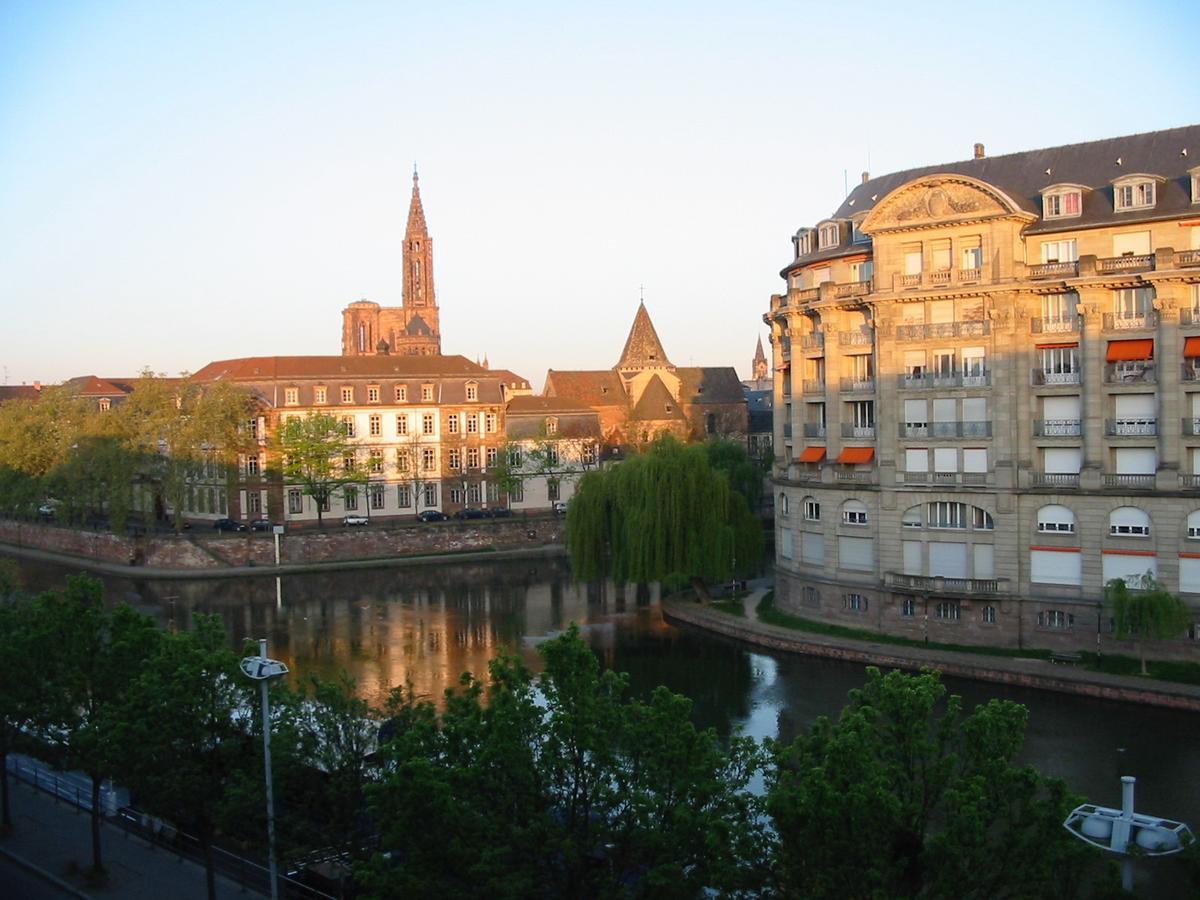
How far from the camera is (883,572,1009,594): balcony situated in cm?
3953

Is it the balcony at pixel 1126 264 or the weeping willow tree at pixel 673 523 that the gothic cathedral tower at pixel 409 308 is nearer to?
the weeping willow tree at pixel 673 523

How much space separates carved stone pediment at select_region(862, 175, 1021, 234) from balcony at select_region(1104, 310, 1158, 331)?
4.72m

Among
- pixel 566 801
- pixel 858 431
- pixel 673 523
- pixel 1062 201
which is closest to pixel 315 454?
pixel 673 523

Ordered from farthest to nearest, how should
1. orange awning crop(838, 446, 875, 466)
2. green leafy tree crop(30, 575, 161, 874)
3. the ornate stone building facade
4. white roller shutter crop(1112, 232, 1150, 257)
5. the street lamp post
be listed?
the ornate stone building facade, orange awning crop(838, 446, 875, 466), white roller shutter crop(1112, 232, 1150, 257), green leafy tree crop(30, 575, 161, 874), the street lamp post

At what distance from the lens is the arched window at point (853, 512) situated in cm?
4291

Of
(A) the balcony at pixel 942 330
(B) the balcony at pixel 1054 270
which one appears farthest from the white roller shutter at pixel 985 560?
(B) the balcony at pixel 1054 270

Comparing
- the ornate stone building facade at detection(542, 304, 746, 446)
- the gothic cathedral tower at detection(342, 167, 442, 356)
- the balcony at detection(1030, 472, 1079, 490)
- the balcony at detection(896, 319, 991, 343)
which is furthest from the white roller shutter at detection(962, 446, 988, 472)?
the gothic cathedral tower at detection(342, 167, 442, 356)

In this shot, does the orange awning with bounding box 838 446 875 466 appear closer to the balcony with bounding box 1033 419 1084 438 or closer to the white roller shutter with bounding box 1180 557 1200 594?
the balcony with bounding box 1033 419 1084 438

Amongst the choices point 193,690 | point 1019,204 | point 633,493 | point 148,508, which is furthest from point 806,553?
point 148,508

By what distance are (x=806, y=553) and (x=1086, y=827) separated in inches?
1180

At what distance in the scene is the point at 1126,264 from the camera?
3753cm

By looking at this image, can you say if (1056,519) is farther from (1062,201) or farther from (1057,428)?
(1062,201)

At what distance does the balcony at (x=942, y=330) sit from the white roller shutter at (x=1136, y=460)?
19.4ft

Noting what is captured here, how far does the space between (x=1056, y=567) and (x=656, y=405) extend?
207 ft
